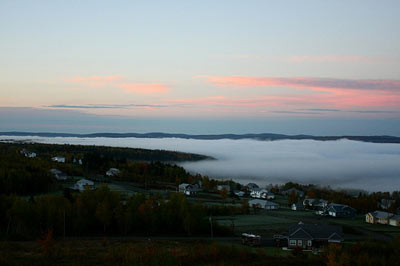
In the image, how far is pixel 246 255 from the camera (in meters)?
25.7

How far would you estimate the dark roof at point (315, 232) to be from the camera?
33156 mm

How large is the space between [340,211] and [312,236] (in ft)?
80.6

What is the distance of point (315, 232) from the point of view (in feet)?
112

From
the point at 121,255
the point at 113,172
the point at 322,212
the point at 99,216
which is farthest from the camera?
the point at 113,172

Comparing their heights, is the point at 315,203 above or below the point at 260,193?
above

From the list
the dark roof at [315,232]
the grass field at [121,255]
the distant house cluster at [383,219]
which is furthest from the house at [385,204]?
the grass field at [121,255]

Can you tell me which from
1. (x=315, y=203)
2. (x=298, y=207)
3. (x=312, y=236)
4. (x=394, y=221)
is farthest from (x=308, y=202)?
(x=312, y=236)

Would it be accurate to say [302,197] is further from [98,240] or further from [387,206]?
[98,240]

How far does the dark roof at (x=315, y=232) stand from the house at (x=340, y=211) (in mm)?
22393

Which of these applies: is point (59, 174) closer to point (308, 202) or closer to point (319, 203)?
point (308, 202)

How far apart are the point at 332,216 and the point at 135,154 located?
99.0 meters

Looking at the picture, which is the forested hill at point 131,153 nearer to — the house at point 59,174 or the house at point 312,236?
the house at point 59,174

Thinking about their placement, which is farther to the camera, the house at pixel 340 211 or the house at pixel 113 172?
the house at pixel 113 172

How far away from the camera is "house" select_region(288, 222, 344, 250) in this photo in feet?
108
